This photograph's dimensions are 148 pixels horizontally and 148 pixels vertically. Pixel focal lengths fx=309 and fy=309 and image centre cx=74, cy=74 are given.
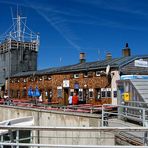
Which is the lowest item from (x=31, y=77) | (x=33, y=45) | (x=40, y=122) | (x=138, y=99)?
(x=40, y=122)

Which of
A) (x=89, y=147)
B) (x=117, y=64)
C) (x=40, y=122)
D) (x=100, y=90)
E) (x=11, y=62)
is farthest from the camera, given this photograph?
(x=11, y=62)

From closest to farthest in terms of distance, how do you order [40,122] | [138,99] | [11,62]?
[138,99]
[40,122]
[11,62]

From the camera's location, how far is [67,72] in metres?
31.1

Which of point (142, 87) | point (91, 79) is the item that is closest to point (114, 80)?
point (91, 79)

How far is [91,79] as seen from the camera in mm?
28141

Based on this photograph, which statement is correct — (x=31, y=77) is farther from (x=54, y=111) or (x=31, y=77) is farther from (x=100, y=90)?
(x=54, y=111)

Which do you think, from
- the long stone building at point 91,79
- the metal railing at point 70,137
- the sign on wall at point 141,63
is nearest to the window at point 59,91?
the long stone building at point 91,79

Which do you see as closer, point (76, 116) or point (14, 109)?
point (76, 116)

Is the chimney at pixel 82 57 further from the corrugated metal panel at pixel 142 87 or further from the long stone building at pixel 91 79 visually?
the corrugated metal panel at pixel 142 87

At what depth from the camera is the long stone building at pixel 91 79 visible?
84.2 ft

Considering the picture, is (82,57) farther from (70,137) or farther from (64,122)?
(70,137)

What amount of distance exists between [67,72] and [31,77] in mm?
7880

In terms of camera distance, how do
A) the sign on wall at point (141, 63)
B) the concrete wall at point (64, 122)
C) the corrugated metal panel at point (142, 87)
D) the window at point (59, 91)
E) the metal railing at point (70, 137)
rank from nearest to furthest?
the metal railing at point (70, 137), the concrete wall at point (64, 122), the corrugated metal panel at point (142, 87), the sign on wall at point (141, 63), the window at point (59, 91)

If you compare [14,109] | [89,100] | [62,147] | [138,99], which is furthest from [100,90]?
[62,147]
